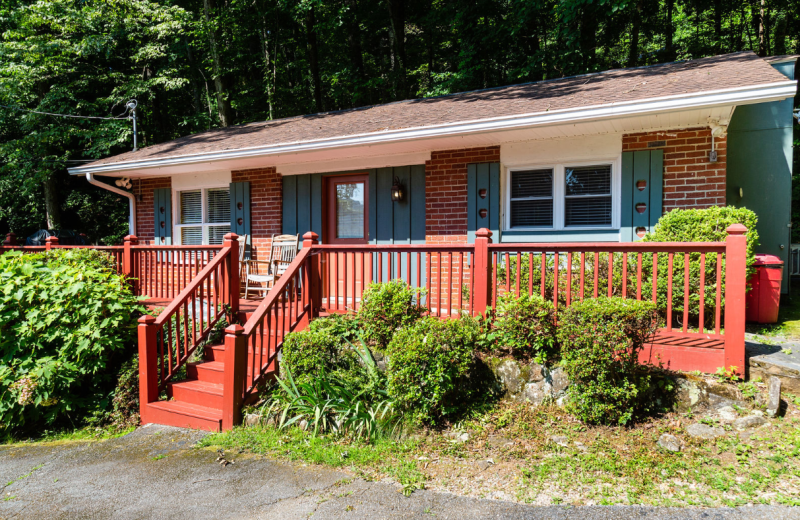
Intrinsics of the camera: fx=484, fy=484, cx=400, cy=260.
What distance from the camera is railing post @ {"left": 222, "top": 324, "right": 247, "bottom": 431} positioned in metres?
4.37

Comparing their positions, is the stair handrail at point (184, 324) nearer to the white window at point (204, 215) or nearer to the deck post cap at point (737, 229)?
the white window at point (204, 215)

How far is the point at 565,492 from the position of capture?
2.94 m

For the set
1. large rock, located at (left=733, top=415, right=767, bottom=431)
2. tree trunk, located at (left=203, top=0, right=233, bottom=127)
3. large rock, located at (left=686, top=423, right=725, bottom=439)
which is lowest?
large rock, located at (left=686, top=423, right=725, bottom=439)

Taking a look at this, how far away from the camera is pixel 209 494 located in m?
3.27

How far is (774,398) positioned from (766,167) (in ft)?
16.1

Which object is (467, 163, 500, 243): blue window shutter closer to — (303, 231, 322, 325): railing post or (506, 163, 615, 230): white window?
(506, 163, 615, 230): white window

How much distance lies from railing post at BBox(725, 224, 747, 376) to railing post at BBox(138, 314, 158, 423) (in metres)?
5.17

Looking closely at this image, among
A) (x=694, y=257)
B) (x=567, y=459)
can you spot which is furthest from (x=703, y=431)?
(x=694, y=257)

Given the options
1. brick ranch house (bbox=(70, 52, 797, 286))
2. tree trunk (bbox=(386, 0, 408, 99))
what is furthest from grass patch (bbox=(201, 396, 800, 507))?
tree trunk (bbox=(386, 0, 408, 99))

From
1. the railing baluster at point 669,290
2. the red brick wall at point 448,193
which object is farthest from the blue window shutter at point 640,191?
the railing baluster at point 669,290

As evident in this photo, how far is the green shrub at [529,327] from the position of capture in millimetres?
4047

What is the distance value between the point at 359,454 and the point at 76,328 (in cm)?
354

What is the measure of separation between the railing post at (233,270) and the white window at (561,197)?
11.8 ft

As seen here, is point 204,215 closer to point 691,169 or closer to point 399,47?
point 691,169
